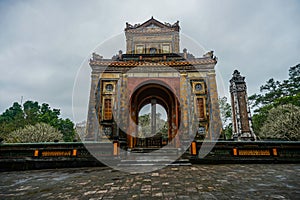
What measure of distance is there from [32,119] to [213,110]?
26.8 meters

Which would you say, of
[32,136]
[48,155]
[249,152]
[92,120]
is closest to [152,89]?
[92,120]

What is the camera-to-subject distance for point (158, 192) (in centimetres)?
362

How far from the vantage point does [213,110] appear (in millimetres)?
13188

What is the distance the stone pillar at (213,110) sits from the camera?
12.6m

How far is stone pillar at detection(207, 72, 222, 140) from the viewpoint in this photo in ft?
41.3

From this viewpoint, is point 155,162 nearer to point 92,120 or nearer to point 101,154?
point 101,154

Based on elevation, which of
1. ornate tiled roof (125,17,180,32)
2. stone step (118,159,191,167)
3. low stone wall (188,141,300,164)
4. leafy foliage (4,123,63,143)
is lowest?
stone step (118,159,191,167)

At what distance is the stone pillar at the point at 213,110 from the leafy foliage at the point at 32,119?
23478 mm

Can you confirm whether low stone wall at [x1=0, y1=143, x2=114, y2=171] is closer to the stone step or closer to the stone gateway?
the stone step

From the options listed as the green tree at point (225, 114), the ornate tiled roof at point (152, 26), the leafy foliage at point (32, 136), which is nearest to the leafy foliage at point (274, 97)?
the green tree at point (225, 114)

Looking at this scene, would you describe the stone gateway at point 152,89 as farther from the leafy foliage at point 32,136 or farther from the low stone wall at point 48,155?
the leafy foliage at point 32,136

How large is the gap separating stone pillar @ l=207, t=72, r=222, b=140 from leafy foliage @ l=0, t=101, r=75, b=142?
23.5 m

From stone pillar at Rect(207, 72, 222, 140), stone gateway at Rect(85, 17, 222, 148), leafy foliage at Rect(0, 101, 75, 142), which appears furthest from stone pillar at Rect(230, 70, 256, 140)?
leafy foliage at Rect(0, 101, 75, 142)

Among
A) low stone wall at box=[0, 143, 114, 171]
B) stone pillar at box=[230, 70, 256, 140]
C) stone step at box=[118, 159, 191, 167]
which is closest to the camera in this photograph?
stone step at box=[118, 159, 191, 167]
